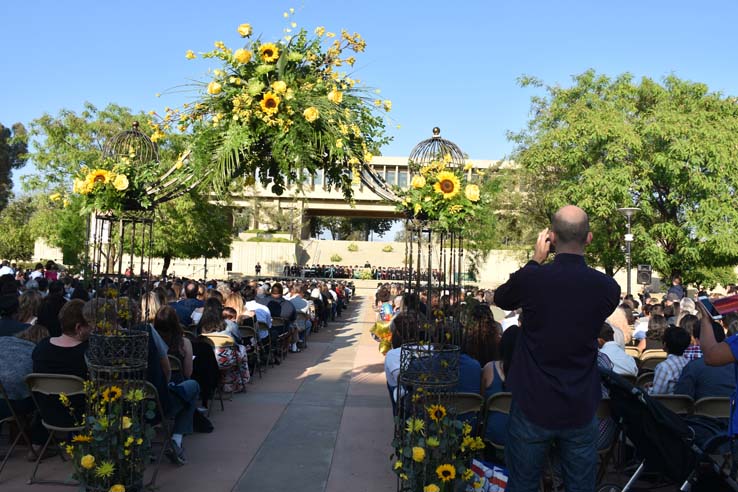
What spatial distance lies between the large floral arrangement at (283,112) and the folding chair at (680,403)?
9.98 ft

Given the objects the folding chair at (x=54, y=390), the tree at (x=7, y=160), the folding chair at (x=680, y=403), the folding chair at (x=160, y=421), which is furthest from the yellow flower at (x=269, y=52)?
the tree at (x=7, y=160)

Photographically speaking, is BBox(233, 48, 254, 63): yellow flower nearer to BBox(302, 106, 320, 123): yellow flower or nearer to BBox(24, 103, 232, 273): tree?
BBox(302, 106, 320, 123): yellow flower

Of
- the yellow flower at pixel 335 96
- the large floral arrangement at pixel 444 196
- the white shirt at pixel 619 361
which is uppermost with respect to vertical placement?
the yellow flower at pixel 335 96

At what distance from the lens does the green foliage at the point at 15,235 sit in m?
45.8

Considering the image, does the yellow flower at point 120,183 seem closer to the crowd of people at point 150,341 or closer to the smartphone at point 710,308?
the crowd of people at point 150,341

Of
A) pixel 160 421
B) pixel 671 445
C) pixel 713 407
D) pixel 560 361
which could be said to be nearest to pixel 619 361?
pixel 713 407

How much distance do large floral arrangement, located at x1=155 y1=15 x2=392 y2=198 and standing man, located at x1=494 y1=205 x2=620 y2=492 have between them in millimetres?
2490

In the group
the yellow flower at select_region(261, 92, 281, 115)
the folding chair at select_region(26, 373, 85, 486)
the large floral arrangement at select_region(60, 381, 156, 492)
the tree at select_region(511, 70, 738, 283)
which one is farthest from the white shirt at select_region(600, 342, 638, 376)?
the tree at select_region(511, 70, 738, 283)

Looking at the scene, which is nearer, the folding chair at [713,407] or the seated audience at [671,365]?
the folding chair at [713,407]

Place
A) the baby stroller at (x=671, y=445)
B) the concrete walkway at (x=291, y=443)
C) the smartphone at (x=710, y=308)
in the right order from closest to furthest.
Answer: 1. the smartphone at (x=710, y=308)
2. the baby stroller at (x=671, y=445)
3. the concrete walkway at (x=291, y=443)

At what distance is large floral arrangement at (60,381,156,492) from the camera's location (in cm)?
452

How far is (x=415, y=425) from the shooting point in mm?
4500

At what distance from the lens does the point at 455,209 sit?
4.88 m

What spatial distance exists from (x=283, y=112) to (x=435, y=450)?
2.84 metres
